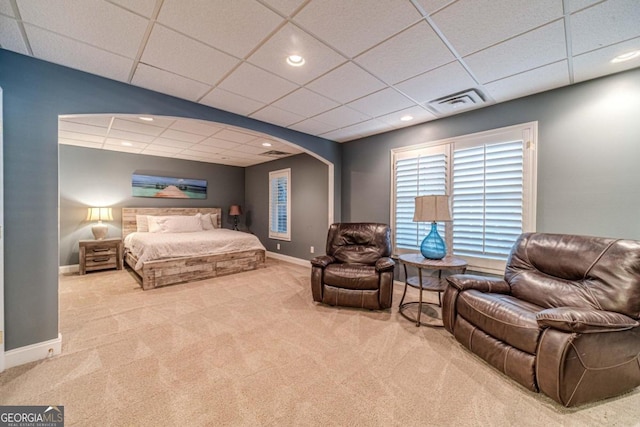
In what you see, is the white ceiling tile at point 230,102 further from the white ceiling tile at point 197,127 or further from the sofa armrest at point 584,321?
the sofa armrest at point 584,321

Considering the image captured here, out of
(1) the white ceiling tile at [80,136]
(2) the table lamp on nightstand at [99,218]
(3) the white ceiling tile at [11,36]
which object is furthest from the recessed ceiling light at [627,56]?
(2) the table lamp on nightstand at [99,218]

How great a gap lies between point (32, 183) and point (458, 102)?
165 inches

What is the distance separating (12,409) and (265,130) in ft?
11.1

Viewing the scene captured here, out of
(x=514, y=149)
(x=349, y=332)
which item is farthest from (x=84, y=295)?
(x=514, y=149)

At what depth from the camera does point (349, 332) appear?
→ 2516 millimetres

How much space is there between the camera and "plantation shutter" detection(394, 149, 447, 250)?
11.6 feet

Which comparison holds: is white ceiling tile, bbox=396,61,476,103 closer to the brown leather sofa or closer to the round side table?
the brown leather sofa

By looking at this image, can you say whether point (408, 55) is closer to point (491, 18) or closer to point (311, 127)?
point (491, 18)

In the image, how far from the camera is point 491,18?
1.67 meters

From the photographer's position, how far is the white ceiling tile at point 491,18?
156 cm

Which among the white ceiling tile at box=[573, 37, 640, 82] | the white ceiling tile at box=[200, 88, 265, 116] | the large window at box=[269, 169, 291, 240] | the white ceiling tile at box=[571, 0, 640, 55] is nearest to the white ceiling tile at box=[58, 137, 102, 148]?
the white ceiling tile at box=[200, 88, 265, 116]

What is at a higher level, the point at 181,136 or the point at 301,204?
the point at 181,136

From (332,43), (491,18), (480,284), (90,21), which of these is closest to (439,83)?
(491,18)

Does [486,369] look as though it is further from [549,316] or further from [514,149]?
[514,149]
